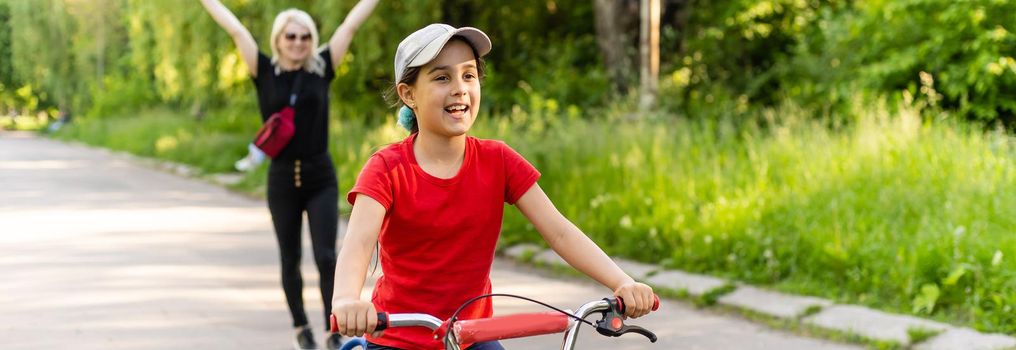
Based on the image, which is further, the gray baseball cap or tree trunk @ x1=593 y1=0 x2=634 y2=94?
tree trunk @ x1=593 y1=0 x2=634 y2=94

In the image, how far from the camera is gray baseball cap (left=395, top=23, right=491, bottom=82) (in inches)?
110

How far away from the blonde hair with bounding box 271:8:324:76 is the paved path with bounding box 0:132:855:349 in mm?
1494

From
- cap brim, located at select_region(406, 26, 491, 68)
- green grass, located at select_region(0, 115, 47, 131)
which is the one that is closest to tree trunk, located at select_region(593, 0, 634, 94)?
cap brim, located at select_region(406, 26, 491, 68)

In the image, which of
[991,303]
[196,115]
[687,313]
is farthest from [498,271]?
[196,115]

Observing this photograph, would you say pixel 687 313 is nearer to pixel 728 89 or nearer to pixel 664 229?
pixel 664 229

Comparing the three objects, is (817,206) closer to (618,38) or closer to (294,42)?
(294,42)

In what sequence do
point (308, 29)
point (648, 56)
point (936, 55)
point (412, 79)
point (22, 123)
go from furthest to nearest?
point (22, 123) < point (648, 56) < point (936, 55) < point (308, 29) < point (412, 79)

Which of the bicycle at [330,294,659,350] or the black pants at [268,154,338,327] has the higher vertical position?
the bicycle at [330,294,659,350]

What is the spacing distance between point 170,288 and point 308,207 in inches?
108

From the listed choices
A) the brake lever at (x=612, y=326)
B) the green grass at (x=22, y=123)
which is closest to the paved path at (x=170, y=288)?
the brake lever at (x=612, y=326)

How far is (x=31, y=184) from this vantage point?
18.2 metres

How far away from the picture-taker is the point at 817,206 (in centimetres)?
829

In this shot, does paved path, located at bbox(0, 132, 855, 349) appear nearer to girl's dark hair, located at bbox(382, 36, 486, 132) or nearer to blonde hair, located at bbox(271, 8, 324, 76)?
blonde hair, located at bbox(271, 8, 324, 76)

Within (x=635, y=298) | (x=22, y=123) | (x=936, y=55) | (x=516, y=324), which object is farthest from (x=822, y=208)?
(x=22, y=123)
